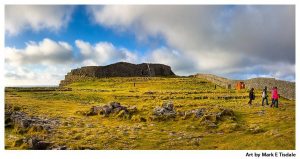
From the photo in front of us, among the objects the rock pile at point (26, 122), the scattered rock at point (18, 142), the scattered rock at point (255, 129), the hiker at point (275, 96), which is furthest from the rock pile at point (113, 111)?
the hiker at point (275, 96)

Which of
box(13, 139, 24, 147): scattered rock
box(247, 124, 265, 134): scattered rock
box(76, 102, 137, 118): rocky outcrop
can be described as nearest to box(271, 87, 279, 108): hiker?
box(247, 124, 265, 134): scattered rock

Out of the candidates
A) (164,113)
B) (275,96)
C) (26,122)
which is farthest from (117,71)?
(26,122)

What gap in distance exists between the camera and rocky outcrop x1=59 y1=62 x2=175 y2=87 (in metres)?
146

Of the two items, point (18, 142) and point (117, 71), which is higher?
point (117, 71)

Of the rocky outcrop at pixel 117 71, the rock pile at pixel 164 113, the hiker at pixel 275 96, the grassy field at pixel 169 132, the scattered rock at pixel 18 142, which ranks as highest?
the rocky outcrop at pixel 117 71

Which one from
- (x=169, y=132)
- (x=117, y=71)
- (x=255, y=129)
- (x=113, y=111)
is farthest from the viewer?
(x=117, y=71)

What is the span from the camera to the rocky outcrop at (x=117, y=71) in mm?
146250

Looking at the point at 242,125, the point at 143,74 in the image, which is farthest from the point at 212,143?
the point at 143,74

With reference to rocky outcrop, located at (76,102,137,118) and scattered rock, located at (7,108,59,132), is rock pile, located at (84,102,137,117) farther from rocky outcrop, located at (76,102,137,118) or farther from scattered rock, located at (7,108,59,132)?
scattered rock, located at (7,108,59,132)

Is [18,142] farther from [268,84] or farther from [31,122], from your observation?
[268,84]

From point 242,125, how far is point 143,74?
126578 millimetres

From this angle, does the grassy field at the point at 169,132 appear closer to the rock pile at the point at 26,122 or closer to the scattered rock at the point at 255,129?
the scattered rock at the point at 255,129

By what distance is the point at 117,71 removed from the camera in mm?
155750
